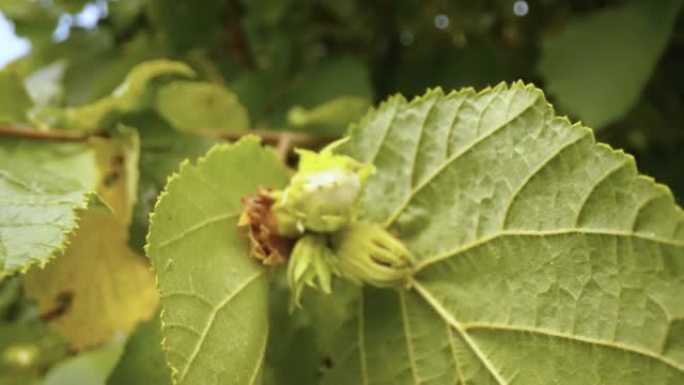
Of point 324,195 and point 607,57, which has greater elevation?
point 607,57

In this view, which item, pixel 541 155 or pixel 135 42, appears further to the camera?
pixel 135 42

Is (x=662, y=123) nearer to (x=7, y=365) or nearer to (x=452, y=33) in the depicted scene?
(x=452, y=33)

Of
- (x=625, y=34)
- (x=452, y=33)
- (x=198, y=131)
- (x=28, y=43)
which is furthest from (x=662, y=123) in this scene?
(x=28, y=43)

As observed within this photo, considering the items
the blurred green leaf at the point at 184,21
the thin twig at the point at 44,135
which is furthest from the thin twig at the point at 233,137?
the blurred green leaf at the point at 184,21

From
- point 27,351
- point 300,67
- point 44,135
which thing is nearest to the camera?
point 44,135

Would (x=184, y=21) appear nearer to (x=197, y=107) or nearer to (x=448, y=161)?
(x=197, y=107)

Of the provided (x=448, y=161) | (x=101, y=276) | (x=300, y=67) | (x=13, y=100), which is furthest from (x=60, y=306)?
(x=300, y=67)

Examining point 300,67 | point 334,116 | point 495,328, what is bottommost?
point 495,328
